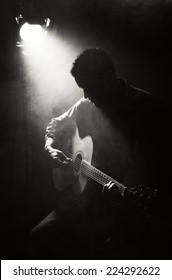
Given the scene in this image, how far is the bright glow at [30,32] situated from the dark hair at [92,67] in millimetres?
782

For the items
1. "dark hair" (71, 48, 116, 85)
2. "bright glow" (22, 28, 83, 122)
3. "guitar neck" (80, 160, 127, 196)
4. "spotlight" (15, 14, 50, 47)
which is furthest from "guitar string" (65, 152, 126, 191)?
"spotlight" (15, 14, 50, 47)

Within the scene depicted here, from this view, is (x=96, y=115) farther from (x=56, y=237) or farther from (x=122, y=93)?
(x=56, y=237)

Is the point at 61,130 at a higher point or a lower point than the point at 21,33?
lower

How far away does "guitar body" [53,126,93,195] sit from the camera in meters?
2.82

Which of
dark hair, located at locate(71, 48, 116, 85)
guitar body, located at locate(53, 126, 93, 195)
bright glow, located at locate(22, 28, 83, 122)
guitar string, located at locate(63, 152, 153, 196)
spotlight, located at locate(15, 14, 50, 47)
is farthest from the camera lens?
bright glow, located at locate(22, 28, 83, 122)

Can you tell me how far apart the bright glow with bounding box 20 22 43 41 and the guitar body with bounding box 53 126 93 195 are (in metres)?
1.04

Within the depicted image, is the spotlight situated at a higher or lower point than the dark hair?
higher

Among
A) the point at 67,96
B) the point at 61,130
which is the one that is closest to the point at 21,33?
the point at 67,96

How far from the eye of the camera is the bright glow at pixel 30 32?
131 inches

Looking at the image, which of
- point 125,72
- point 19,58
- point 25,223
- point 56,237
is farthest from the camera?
point 19,58

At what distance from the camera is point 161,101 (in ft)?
8.84

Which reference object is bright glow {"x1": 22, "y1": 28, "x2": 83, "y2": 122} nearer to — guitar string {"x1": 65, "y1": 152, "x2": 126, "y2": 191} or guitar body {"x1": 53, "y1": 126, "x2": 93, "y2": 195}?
guitar body {"x1": 53, "y1": 126, "x2": 93, "y2": 195}

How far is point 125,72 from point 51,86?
89 centimetres

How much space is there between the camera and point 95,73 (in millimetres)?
2709
